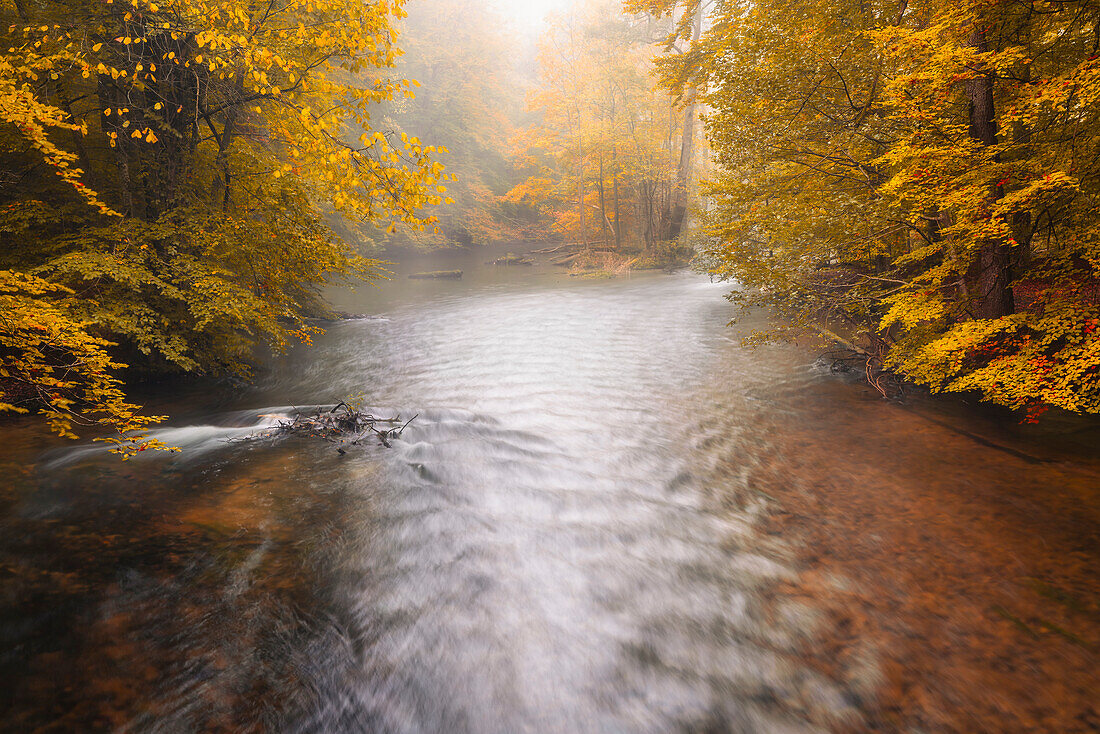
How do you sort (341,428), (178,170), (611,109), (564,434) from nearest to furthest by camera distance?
(341,428) → (564,434) → (178,170) → (611,109)

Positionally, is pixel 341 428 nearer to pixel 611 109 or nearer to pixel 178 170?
pixel 178 170

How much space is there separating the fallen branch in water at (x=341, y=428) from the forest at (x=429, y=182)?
155 cm

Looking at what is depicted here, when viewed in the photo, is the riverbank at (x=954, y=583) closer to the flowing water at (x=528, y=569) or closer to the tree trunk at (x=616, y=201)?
the flowing water at (x=528, y=569)

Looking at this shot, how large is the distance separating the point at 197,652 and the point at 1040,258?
8954 millimetres

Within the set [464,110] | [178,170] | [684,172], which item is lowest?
[178,170]

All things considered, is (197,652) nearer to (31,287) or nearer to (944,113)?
(31,287)

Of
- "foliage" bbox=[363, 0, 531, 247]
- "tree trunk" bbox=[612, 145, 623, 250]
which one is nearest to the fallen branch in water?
"tree trunk" bbox=[612, 145, 623, 250]

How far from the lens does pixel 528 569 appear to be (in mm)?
4109

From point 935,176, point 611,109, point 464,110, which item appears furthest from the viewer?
point 464,110

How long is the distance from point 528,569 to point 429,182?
12.8ft

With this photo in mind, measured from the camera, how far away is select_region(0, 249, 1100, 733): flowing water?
280 centimetres

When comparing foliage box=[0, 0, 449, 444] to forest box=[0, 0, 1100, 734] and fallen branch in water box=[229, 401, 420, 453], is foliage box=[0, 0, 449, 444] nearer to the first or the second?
forest box=[0, 0, 1100, 734]

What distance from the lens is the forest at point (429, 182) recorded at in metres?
4.64

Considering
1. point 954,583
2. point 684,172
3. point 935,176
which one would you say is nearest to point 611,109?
point 684,172
